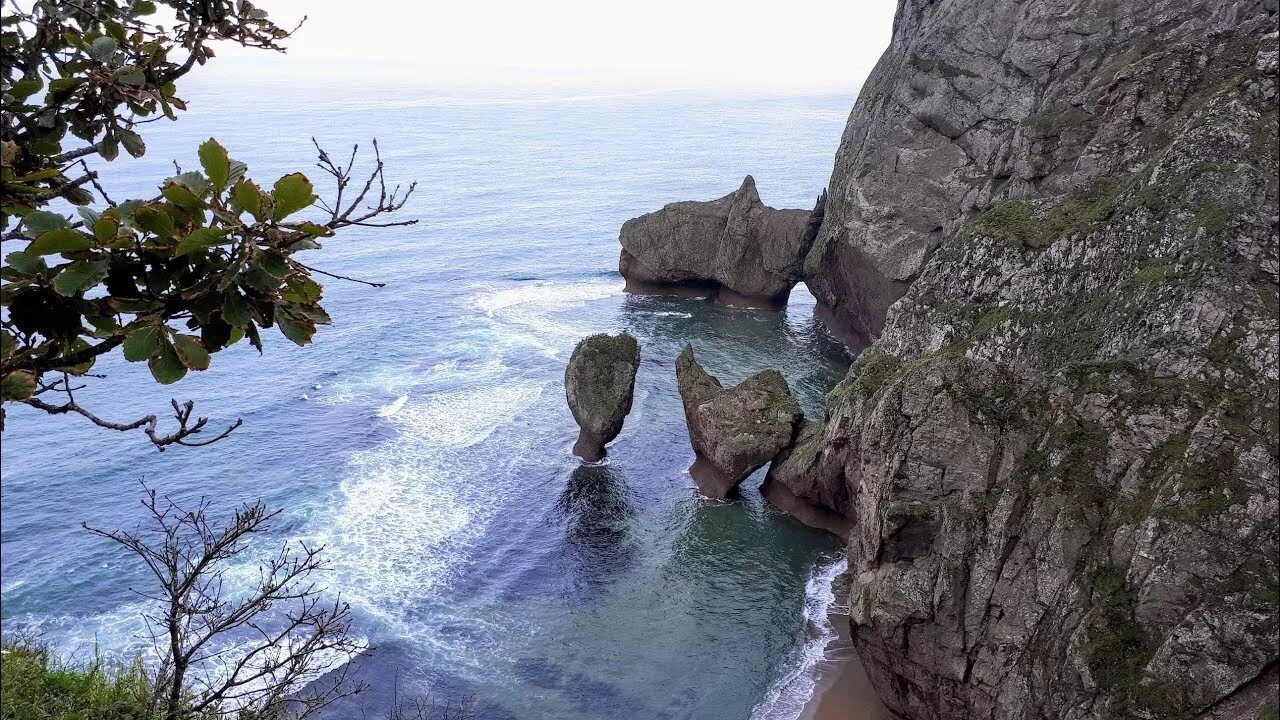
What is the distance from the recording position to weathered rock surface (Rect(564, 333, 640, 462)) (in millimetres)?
46375

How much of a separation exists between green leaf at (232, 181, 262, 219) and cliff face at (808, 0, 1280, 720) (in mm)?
21037

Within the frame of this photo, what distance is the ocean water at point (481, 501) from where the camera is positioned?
32.6 metres

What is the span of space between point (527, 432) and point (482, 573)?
1351 cm

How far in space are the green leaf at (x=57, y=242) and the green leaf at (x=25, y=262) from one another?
77mm

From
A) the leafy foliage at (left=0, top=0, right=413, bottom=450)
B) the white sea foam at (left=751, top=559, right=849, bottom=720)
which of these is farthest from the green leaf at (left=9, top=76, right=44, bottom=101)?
the white sea foam at (left=751, top=559, right=849, bottom=720)

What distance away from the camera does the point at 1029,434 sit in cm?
2542

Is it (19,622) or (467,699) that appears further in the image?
(19,622)

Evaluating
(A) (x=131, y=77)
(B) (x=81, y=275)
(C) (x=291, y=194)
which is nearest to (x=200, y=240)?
(C) (x=291, y=194)

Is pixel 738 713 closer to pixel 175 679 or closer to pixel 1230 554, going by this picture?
pixel 1230 554

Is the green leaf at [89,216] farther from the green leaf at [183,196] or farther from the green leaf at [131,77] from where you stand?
the green leaf at [131,77]

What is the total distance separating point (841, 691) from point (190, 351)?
27849 millimetres

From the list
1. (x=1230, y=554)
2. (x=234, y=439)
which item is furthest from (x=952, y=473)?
(x=234, y=439)

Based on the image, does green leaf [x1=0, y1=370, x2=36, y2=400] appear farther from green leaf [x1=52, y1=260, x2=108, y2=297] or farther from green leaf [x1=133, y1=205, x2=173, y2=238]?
green leaf [x1=133, y1=205, x2=173, y2=238]

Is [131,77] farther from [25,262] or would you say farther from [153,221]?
[153,221]
